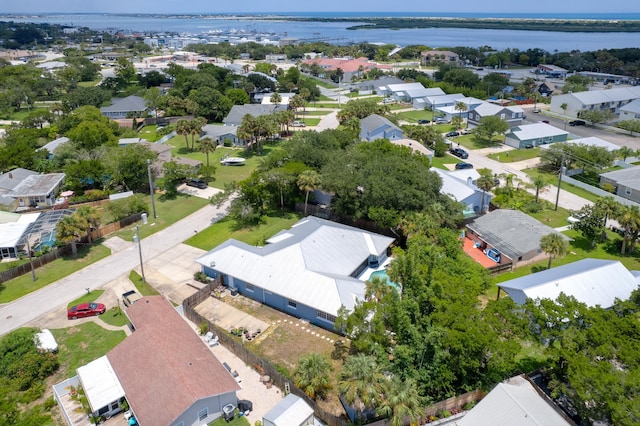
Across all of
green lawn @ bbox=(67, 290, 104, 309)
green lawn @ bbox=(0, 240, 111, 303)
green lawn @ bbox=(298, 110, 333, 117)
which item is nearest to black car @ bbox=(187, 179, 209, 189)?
green lawn @ bbox=(0, 240, 111, 303)

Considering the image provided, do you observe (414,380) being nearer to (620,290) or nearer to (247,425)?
(247,425)

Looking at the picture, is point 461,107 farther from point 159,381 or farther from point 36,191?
point 159,381

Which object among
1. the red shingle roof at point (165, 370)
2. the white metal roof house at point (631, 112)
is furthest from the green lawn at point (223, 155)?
the white metal roof house at point (631, 112)

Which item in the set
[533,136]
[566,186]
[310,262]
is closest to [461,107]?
[533,136]

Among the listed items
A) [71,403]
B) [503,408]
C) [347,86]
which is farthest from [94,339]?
[347,86]

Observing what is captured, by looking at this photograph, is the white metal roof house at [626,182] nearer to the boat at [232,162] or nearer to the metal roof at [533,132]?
the metal roof at [533,132]
